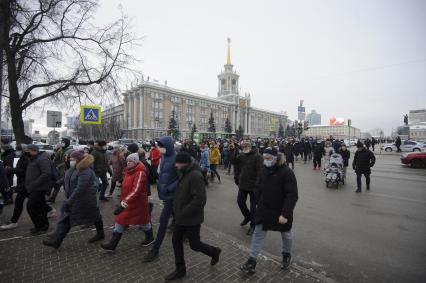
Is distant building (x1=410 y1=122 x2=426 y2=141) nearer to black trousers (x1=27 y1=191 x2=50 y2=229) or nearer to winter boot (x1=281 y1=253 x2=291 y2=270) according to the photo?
winter boot (x1=281 y1=253 x2=291 y2=270)

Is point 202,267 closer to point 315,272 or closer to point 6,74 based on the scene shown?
point 315,272

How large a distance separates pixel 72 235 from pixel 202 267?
291 centimetres

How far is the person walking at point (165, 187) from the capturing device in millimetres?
3717

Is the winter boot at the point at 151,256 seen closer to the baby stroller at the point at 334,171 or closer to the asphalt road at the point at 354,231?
the asphalt road at the point at 354,231

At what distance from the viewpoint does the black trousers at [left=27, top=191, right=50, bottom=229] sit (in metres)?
4.45

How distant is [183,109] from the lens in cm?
9219

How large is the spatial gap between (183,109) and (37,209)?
89.2m

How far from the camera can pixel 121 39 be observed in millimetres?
10719

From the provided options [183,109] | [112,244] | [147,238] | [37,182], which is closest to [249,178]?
[147,238]

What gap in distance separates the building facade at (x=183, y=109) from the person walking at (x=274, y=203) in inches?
2210

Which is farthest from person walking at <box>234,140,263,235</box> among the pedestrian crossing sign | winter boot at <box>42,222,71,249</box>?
the pedestrian crossing sign

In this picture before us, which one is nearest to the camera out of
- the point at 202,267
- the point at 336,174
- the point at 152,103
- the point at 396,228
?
the point at 202,267

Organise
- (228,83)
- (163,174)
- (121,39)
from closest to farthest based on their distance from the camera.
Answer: (163,174) → (121,39) → (228,83)

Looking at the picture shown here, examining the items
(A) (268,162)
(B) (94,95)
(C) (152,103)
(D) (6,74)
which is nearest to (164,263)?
(A) (268,162)
